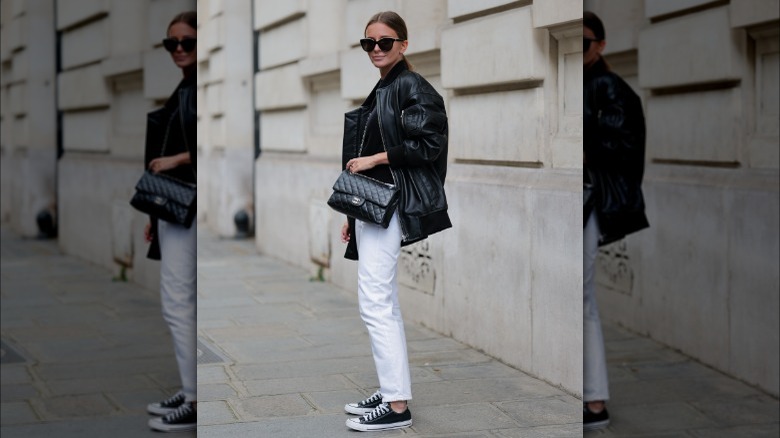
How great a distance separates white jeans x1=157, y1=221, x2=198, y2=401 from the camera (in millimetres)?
3619

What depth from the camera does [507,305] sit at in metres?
→ 4.00

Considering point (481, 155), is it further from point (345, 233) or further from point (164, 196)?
point (164, 196)

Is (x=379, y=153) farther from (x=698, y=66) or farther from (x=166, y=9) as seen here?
(x=698, y=66)

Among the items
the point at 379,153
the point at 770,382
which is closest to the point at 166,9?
the point at 379,153

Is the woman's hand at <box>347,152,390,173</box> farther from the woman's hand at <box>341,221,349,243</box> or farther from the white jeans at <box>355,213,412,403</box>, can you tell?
the woman's hand at <box>341,221,349,243</box>

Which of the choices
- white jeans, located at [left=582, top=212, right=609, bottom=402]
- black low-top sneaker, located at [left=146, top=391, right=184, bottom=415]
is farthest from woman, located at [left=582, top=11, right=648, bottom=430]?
black low-top sneaker, located at [left=146, top=391, right=184, bottom=415]

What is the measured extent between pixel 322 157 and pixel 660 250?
4.91 feet

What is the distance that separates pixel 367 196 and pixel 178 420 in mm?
1028

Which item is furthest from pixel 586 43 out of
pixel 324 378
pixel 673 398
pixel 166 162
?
pixel 324 378

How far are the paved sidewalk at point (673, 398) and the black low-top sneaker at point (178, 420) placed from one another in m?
1.46

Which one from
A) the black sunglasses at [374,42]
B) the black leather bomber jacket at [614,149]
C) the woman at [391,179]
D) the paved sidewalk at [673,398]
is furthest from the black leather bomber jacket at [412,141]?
the paved sidewalk at [673,398]

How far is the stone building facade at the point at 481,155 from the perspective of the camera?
3.92 m

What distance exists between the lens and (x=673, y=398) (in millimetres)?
3617

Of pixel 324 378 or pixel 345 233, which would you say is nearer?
pixel 345 233
